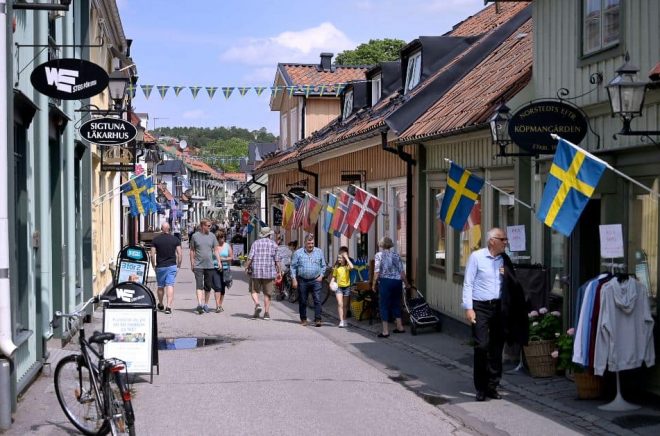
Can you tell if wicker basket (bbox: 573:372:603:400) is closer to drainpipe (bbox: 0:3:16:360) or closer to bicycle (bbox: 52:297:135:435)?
bicycle (bbox: 52:297:135:435)

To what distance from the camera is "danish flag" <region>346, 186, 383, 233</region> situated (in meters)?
17.4

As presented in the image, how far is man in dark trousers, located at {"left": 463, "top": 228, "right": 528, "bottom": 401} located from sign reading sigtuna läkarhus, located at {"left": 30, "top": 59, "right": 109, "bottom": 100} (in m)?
4.26

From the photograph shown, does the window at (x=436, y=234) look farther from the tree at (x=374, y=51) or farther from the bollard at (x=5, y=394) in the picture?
the tree at (x=374, y=51)

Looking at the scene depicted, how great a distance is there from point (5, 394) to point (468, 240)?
8.97 meters

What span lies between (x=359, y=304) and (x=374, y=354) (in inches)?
173

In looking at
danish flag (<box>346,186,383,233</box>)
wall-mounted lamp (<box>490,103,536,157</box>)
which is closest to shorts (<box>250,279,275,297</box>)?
danish flag (<box>346,186,383,233</box>)

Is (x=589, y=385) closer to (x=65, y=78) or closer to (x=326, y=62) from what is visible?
(x=65, y=78)

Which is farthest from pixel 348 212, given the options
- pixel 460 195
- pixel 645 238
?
pixel 645 238

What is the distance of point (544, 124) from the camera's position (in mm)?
10719

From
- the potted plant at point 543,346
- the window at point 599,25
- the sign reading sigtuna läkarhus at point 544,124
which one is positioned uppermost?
the window at point 599,25

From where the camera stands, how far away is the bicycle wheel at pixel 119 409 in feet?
24.3

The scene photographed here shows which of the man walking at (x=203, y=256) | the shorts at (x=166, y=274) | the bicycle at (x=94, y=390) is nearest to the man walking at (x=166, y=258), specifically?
the shorts at (x=166, y=274)

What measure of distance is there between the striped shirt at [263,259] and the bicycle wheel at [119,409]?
10.5 meters

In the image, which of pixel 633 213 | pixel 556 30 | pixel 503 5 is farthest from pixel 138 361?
pixel 503 5
